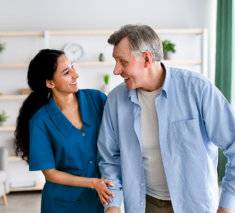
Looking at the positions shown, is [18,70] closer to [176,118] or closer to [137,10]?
[137,10]

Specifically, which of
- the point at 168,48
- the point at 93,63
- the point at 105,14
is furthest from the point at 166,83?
the point at 105,14

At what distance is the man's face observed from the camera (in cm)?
140

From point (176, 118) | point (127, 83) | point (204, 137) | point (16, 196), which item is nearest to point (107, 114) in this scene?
point (127, 83)

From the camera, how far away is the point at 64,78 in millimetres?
1719

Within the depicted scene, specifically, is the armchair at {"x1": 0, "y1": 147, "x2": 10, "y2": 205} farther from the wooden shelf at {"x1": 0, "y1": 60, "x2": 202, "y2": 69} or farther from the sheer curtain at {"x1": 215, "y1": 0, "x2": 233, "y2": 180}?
the sheer curtain at {"x1": 215, "y1": 0, "x2": 233, "y2": 180}

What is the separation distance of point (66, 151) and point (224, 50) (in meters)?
3.33

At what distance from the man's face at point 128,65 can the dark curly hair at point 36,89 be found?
46cm

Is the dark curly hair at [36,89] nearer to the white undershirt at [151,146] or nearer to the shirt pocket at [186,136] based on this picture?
the white undershirt at [151,146]

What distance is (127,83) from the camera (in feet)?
4.80

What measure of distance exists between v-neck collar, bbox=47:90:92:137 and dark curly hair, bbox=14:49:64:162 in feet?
0.32

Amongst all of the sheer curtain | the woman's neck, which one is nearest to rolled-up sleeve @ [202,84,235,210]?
the woman's neck

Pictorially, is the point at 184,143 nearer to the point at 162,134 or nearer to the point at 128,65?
the point at 162,134

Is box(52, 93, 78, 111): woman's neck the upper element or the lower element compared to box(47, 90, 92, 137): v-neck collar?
upper

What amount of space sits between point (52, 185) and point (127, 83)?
708mm
